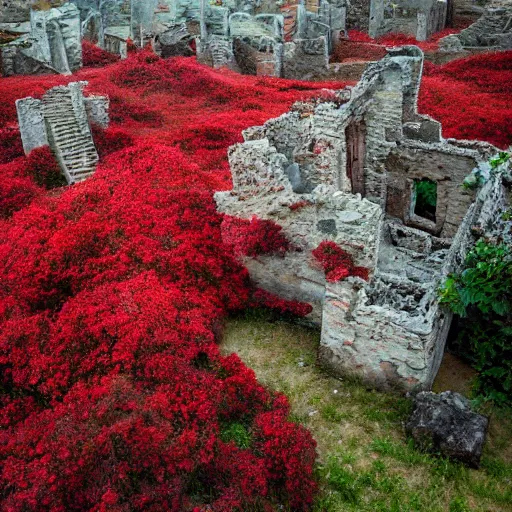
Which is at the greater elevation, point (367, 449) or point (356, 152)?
point (356, 152)

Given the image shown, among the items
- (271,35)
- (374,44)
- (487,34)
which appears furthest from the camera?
(271,35)

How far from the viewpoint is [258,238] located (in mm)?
11414

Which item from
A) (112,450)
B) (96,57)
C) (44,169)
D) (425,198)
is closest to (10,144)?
(44,169)

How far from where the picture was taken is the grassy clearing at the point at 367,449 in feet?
25.3

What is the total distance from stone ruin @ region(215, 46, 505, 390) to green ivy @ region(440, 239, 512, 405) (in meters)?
0.42

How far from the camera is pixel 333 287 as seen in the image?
973 centimetres

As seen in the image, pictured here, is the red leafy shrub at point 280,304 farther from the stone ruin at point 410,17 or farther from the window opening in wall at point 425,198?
the stone ruin at point 410,17

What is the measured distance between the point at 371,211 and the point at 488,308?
2832 millimetres

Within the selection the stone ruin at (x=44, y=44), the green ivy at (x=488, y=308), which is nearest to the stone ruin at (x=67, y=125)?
the green ivy at (x=488, y=308)

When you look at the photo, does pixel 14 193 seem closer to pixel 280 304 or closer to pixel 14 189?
pixel 14 189

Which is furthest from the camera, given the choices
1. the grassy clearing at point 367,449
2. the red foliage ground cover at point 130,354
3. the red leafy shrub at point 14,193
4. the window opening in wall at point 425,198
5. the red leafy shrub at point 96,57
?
the red leafy shrub at point 96,57

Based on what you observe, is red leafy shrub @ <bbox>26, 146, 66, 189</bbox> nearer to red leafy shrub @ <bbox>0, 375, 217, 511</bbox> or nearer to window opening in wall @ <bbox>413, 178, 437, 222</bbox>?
red leafy shrub @ <bbox>0, 375, 217, 511</bbox>

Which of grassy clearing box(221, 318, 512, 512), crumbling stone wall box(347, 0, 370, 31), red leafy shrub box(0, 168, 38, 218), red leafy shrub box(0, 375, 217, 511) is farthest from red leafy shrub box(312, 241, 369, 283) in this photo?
crumbling stone wall box(347, 0, 370, 31)

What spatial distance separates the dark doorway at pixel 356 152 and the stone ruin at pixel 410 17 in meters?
27.6
